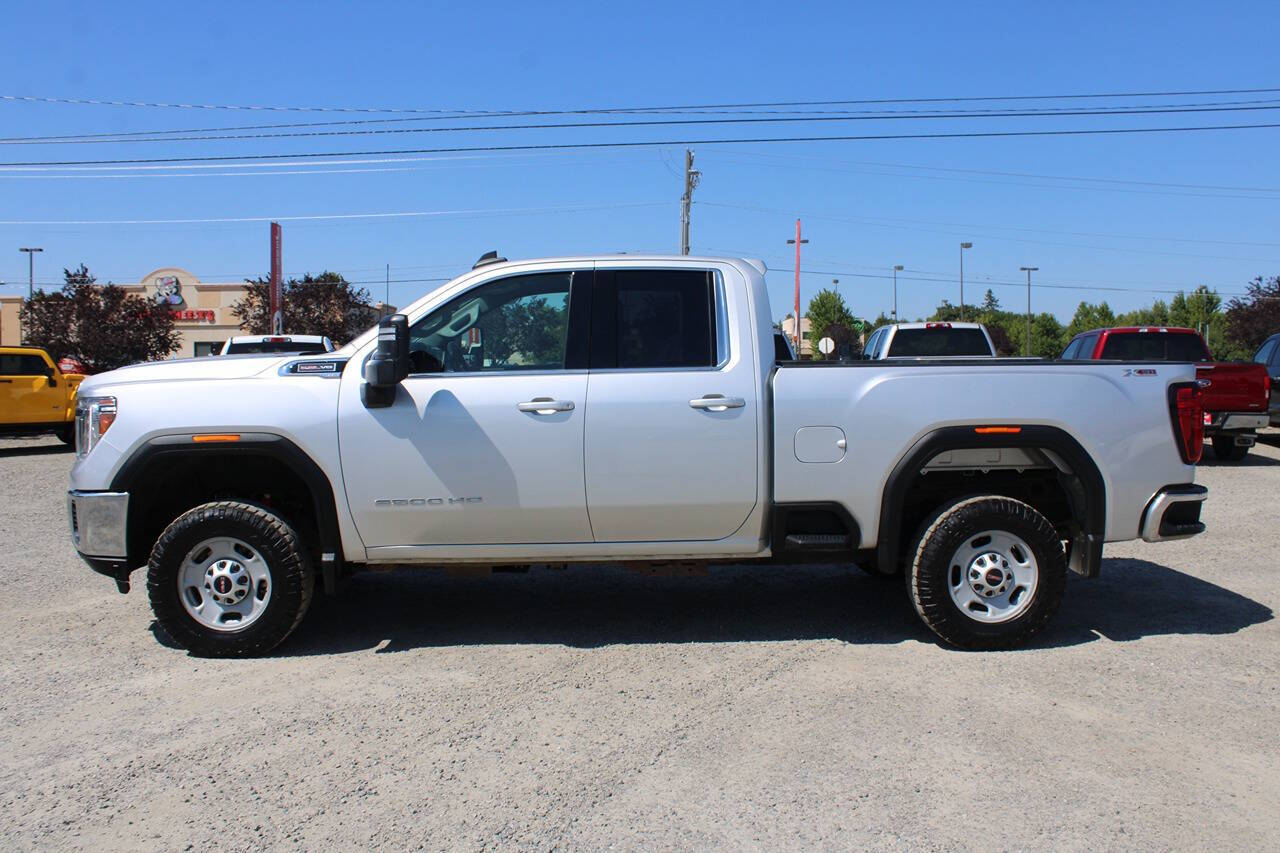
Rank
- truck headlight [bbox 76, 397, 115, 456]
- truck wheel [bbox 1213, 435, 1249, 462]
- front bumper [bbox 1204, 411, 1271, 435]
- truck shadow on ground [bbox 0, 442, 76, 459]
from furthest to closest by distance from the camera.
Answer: truck shadow on ground [bbox 0, 442, 76, 459]
truck wheel [bbox 1213, 435, 1249, 462]
front bumper [bbox 1204, 411, 1271, 435]
truck headlight [bbox 76, 397, 115, 456]

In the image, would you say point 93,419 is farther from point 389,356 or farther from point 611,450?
point 611,450

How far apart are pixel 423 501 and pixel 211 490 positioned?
1407mm

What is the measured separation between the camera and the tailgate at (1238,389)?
13141mm

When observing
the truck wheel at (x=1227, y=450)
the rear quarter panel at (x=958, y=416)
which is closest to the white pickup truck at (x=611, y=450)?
the rear quarter panel at (x=958, y=416)

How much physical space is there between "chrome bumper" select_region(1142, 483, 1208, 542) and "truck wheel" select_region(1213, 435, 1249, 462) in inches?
400

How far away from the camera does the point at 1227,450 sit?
47.4 ft

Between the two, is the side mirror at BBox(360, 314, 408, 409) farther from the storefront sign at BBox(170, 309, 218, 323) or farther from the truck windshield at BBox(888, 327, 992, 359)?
the storefront sign at BBox(170, 309, 218, 323)

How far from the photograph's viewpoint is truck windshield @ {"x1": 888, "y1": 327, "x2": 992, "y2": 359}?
13766 mm

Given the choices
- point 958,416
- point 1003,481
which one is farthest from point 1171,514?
point 958,416

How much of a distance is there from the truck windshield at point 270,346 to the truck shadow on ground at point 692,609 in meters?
8.08

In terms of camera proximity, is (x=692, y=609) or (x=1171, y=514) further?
(x=692, y=609)

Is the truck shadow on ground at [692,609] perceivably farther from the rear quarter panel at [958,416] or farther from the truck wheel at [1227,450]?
the truck wheel at [1227,450]

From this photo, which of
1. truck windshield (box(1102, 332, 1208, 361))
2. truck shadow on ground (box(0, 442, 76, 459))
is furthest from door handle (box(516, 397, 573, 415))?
truck shadow on ground (box(0, 442, 76, 459))

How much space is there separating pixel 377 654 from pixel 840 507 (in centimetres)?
265
